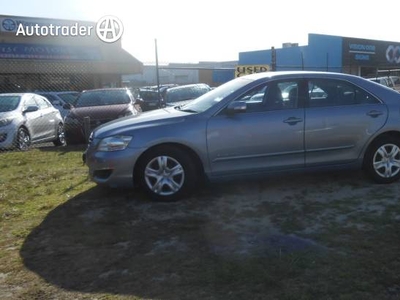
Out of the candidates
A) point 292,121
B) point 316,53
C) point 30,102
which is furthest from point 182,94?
point 316,53

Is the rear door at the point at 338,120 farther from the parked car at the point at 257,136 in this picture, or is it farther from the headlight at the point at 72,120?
the headlight at the point at 72,120

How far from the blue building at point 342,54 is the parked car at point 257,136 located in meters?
26.8

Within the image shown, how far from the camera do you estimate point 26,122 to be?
1046 cm

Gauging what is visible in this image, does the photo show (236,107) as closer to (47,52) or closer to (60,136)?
(60,136)

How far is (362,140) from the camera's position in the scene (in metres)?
5.82

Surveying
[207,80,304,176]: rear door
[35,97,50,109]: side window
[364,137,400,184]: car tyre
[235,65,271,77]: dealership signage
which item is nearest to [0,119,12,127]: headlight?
[35,97,50,109]: side window

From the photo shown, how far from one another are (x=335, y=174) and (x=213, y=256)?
3.32 meters

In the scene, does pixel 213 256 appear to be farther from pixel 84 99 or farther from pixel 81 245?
pixel 84 99

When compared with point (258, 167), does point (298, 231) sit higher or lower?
lower

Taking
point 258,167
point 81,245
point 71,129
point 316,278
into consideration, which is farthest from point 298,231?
point 71,129

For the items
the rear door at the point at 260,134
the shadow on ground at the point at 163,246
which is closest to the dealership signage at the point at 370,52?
the rear door at the point at 260,134

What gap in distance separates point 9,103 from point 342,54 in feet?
92.5

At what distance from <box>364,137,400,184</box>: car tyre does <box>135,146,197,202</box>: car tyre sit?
2.45 meters

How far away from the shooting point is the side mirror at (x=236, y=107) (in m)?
5.44
